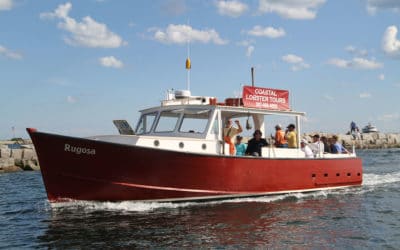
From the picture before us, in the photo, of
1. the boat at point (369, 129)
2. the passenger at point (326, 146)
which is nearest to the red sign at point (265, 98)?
the passenger at point (326, 146)

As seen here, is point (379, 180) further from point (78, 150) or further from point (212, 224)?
point (78, 150)

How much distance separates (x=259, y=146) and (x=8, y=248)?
7.86 meters

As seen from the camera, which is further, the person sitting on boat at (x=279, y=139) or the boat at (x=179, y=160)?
the person sitting on boat at (x=279, y=139)

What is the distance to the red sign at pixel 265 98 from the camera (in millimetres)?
14336

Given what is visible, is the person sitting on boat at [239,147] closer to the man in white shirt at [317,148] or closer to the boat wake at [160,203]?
the boat wake at [160,203]

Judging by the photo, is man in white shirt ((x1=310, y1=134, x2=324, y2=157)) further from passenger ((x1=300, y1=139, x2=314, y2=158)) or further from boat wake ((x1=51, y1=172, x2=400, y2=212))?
boat wake ((x1=51, y1=172, x2=400, y2=212))

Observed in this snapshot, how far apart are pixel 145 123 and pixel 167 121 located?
820 mm

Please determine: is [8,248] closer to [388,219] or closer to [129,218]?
[129,218]

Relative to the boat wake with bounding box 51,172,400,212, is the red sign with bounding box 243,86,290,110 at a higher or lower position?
higher

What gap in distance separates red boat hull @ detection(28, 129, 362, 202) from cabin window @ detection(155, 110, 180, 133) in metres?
1.97

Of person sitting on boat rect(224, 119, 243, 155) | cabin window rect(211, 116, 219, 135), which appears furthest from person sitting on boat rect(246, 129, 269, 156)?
cabin window rect(211, 116, 219, 135)

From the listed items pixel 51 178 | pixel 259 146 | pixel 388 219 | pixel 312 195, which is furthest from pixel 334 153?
pixel 51 178

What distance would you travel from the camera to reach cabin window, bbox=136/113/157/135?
14266 millimetres

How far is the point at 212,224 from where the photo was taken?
10.6 meters
